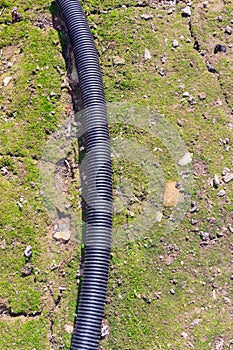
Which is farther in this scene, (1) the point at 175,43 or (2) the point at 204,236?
(1) the point at 175,43

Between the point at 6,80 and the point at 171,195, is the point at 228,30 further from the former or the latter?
the point at 6,80

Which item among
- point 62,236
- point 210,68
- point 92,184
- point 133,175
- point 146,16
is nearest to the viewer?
point 92,184

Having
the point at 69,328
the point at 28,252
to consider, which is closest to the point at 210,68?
the point at 28,252

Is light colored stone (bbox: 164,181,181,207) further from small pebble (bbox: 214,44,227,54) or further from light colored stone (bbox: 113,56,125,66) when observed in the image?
small pebble (bbox: 214,44,227,54)

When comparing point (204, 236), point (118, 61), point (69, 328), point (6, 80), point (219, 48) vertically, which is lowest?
point (69, 328)

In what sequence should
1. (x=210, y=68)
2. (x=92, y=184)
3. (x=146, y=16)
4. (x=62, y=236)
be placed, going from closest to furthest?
(x=92, y=184), (x=62, y=236), (x=210, y=68), (x=146, y=16)

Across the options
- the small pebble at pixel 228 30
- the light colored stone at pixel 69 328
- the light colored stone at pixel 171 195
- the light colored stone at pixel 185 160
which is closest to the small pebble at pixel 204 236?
the light colored stone at pixel 171 195

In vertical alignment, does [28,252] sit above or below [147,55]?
below
